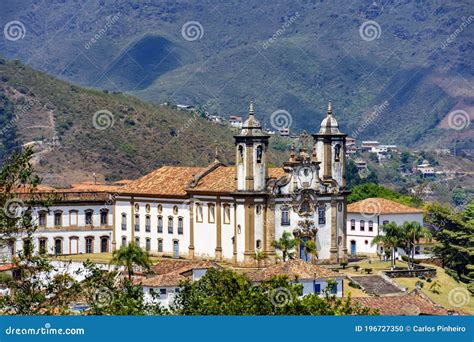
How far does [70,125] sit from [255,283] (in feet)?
350

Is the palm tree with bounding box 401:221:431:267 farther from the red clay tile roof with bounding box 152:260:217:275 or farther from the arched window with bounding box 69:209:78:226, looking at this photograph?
the arched window with bounding box 69:209:78:226

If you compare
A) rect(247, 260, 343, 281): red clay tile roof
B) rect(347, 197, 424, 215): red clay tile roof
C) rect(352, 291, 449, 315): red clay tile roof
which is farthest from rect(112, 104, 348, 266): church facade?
rect(352, 291, 449, 315): red clay tile roof

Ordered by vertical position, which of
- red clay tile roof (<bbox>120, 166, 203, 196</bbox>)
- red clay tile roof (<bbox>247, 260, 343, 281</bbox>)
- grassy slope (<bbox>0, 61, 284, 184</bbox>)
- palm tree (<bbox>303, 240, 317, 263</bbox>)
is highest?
grassy slope (<bbox>0, 61, 284, 184</bbox>)

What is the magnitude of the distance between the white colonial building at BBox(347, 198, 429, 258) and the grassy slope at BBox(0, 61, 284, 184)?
60.9 m

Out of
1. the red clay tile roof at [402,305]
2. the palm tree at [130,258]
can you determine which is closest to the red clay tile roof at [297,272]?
the red clay tile roof at [402,305]

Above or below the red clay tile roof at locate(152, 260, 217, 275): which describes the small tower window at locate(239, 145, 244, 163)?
above

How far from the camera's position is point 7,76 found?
18125 centimetres

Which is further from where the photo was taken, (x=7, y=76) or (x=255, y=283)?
(x=7, y=76)

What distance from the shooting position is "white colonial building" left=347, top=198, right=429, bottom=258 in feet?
319

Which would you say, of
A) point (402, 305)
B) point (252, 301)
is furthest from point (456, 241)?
point (252, 301)

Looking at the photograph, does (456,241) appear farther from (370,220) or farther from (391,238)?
(391,238)

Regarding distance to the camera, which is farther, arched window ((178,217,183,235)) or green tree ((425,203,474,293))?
green tree ((425,203,474,293))

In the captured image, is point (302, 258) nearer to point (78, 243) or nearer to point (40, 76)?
point (78, 243)

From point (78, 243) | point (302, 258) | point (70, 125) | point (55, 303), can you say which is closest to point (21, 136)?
point (70, 125)
